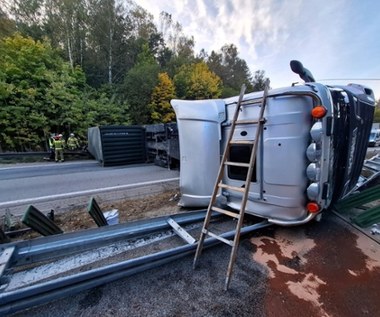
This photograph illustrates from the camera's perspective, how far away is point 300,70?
267cm

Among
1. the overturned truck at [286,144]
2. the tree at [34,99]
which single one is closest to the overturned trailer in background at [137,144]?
Answer: the overturned truck at [286,144]

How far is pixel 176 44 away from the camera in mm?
28797

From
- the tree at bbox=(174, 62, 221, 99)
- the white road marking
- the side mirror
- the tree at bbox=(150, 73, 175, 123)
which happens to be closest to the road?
the white road marking

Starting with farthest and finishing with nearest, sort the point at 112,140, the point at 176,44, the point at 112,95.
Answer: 1. the point at 176,44
2. the point at 112,95
3. the point at 112,140

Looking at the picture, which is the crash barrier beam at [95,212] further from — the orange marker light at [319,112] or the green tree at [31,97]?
the green tree at [31,97]

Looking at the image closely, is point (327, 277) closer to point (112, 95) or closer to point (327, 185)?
point (327, 185)

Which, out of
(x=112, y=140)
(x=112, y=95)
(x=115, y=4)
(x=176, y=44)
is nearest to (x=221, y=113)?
(x=112, y=140)

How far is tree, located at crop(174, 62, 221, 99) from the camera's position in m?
21.0

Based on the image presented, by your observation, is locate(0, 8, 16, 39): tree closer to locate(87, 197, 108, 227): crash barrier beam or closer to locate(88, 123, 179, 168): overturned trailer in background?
locate(88, 123, 179, 168): overturned trailer in background

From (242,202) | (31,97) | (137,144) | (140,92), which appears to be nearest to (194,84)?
(140,92)

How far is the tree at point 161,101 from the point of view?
55.7 feet

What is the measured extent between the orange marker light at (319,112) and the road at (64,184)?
3701 millimetres

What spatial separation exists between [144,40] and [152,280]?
26.1m

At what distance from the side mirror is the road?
3668 millimetres
